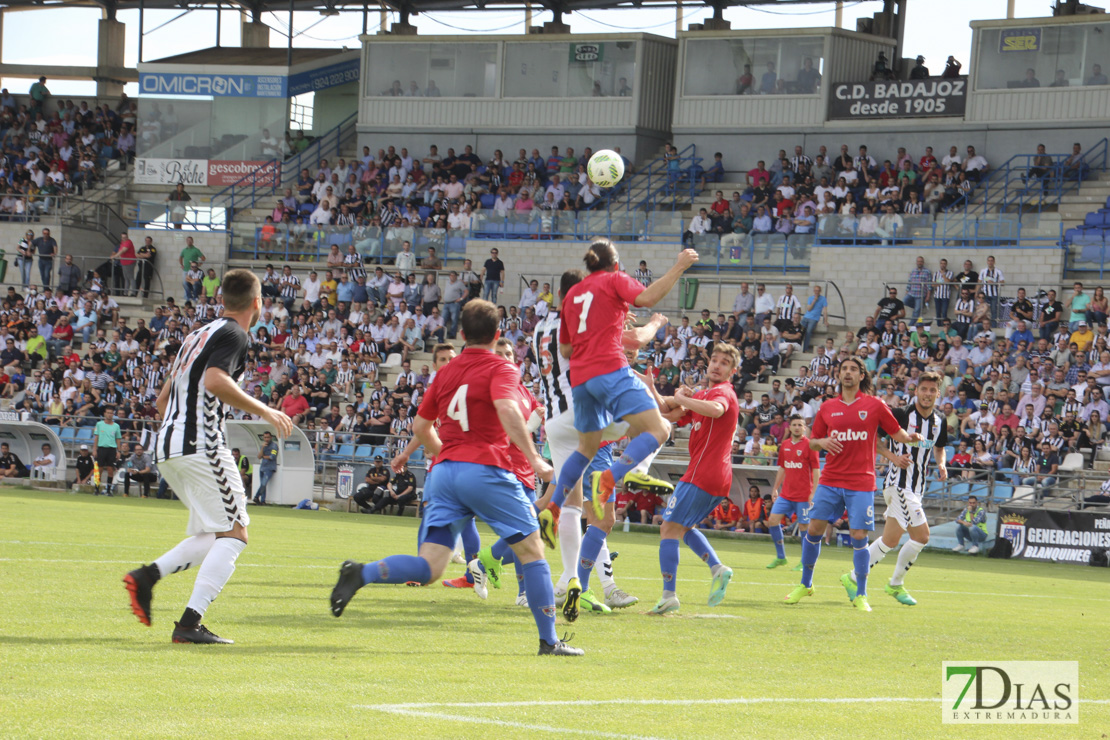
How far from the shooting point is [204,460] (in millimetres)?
7617

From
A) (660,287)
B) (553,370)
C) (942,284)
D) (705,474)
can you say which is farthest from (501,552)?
(942,284)

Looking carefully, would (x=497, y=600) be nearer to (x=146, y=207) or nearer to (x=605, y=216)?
(x=605, y=216)

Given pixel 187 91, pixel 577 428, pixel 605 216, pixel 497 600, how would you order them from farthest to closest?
pixel 187 91, pixel 605 216, pixel 497 600, pixel 577 428

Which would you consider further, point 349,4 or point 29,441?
point 349,4

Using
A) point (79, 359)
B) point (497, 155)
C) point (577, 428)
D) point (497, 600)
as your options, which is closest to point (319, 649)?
point (577, 428)

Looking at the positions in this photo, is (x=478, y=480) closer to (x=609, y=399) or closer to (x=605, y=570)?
(x=609, y=399)

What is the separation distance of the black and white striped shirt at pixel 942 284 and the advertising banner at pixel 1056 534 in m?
7.50

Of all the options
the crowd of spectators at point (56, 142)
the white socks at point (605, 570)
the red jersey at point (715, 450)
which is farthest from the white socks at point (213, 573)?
the crowd of spectators at point (56, 142)

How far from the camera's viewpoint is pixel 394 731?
5.39m

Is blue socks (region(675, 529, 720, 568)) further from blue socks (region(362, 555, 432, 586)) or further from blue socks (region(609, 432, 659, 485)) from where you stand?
blue socks (region(362, 555, 432, 586))

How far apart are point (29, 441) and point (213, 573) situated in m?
24.3

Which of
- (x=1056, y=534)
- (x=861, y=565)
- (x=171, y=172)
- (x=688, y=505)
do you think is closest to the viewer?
(x=688, y=505)

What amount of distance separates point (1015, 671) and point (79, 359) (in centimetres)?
2935

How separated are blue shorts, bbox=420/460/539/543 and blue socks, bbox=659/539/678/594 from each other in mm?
3111
